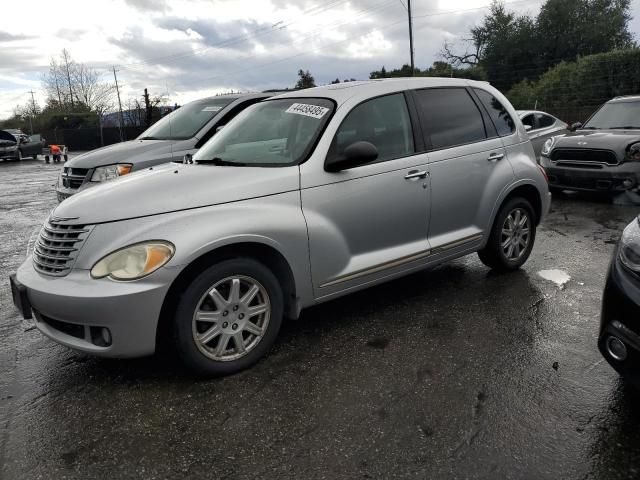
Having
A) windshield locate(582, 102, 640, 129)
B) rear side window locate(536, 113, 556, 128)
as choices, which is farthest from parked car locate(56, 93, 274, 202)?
rear side window locate(536, 113, 556, 128)

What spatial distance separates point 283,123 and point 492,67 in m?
51.9

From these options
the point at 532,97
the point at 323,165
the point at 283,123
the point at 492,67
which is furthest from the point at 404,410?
the point at 492,67

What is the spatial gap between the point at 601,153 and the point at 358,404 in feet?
24.2

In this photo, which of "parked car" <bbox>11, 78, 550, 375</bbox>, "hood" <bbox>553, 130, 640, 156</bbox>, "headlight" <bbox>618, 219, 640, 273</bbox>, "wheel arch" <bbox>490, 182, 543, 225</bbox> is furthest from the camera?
"hood" <bbox>553, 130, 640, 156</bbox>

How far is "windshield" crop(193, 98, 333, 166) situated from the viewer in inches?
146

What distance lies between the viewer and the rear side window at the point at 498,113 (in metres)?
4.86

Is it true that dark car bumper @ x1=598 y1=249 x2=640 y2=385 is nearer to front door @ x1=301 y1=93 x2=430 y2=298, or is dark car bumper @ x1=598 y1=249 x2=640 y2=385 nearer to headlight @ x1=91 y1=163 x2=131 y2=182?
front door @ x1=301 y1=93 x2=430 y2=298

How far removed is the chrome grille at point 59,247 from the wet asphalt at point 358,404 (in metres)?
0.73

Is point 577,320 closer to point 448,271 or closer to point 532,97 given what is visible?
point 448,271

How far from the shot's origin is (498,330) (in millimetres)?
3822

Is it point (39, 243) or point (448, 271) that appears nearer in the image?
point (39, 243)

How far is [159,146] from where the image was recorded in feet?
21.9

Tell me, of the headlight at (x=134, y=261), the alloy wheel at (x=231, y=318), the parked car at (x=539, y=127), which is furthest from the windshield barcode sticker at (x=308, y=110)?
Answer: the parked car at (x=539, y=127)

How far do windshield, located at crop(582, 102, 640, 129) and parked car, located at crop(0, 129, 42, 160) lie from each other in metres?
24.7
